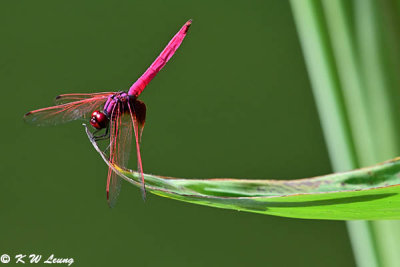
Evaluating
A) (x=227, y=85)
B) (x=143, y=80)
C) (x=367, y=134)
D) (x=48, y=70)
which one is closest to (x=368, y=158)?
(x=367, y=134)

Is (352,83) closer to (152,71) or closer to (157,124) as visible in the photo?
(152,71)

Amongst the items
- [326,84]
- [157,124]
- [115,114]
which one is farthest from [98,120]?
[157,124]

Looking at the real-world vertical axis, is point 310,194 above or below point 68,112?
below

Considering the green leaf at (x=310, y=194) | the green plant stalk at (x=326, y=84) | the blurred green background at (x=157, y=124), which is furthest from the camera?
the blurred green background at (x=157, y=124)

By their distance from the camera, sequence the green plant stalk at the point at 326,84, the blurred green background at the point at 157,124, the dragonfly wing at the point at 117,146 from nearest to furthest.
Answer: the green plant stalk at the point at 326,84, the dragonfly wing at the point at 117,146, the blurred green background at the point at 157,124

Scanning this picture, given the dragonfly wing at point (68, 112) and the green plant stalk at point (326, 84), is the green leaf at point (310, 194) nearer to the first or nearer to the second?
the green plant stalk at point (326, 84)

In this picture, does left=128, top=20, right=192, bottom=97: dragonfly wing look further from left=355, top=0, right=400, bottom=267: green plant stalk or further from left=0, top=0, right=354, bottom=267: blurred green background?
left=0, top=0, right=354, bottom=267: blurred green background

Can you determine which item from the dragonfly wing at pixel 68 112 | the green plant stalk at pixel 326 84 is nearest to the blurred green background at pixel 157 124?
the dragonfly wing at pixel 68 112

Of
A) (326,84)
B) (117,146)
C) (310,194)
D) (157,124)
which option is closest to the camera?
(310,194)
